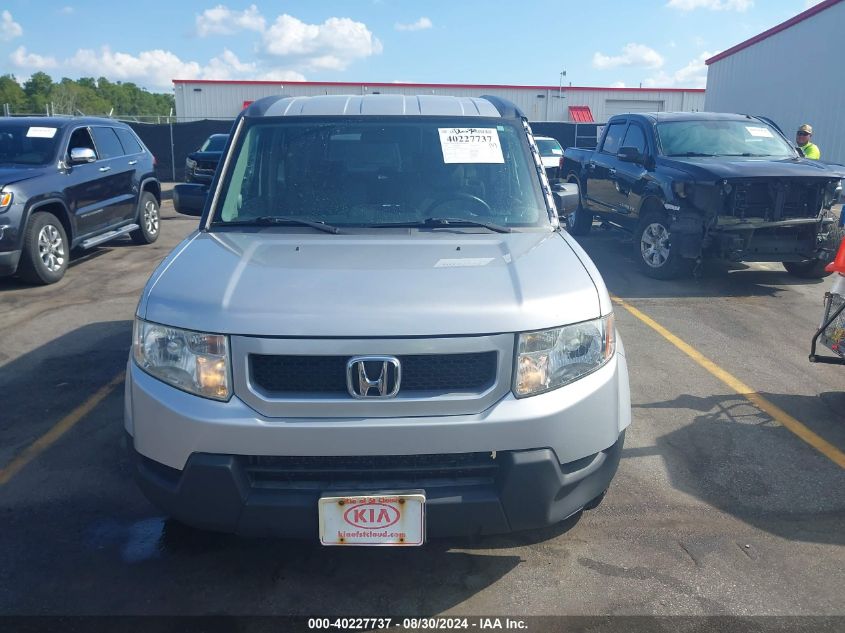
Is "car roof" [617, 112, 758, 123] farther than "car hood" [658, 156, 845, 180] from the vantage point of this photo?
Yes

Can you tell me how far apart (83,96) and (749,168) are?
112 meters

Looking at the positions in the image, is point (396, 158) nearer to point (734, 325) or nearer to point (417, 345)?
point (417, 345)

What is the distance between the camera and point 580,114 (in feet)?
131

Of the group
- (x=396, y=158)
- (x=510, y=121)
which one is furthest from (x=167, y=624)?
(x=510, y=121)

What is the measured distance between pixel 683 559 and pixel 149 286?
2575mm

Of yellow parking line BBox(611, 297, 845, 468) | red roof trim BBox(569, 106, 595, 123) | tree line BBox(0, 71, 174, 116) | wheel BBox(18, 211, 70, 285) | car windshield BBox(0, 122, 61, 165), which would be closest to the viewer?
yellow parking line BBox(611, 297, 845, 468)

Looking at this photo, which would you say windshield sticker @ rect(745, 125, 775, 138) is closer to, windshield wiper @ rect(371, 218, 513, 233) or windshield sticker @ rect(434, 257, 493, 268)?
windshield wiper @ rect(371, 218, 513, 233)

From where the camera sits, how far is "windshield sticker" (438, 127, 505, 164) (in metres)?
3.93

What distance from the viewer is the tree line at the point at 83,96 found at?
270 ft

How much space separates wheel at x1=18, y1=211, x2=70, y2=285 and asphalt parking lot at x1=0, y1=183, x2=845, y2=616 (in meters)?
2.81

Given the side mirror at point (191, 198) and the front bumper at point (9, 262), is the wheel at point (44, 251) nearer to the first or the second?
the front bumper at point (9, 262)

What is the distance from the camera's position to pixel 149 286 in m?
3.03

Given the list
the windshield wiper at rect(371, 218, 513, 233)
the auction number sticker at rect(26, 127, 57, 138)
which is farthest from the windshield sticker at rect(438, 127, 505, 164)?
the auction number sticker at rect(26, 127, 57, 138)

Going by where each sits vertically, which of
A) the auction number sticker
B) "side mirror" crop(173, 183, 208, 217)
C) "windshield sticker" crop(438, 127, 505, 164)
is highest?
the auction number sticker
